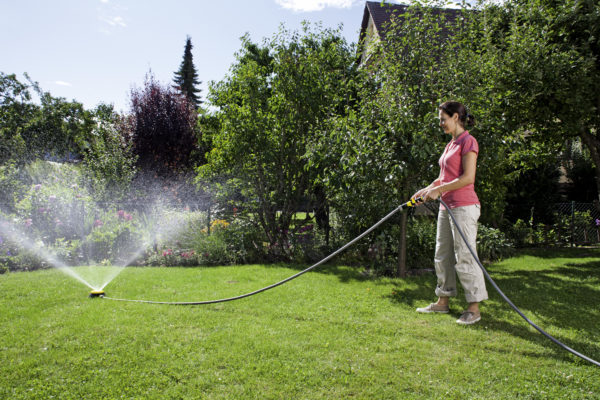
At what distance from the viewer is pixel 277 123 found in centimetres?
695

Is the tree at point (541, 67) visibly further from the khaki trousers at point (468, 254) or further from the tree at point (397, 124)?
the khaki trousers at point (468, 254)

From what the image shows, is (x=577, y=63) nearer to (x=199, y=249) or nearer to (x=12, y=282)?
(x=199, y=249)

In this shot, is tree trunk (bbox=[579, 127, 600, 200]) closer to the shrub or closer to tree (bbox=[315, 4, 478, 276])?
the shrub

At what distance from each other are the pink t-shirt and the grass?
3.88 feet

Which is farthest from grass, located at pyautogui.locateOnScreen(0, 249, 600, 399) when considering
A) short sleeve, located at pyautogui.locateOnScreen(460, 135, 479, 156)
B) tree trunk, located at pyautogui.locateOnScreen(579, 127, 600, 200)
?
tree trunk, located at pyautogui.locateOnScreen(579, 127, 600, 200)

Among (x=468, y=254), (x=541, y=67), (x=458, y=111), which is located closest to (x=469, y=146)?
(x=458, y=111)

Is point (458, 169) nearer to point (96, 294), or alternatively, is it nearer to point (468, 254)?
point (468, 254)

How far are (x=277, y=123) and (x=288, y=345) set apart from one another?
476 centimetres

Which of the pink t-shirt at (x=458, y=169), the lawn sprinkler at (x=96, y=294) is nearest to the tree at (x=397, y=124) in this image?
the pink t-shirt at (x=458, y=169)

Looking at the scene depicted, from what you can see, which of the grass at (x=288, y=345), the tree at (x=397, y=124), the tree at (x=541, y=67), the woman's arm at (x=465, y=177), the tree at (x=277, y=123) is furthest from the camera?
the tree at (x=277, y=123)

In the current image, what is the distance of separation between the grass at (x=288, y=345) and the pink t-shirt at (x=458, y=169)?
118 cm

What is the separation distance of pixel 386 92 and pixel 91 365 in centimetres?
470

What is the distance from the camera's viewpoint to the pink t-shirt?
133 inches

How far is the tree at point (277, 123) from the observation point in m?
6.90
